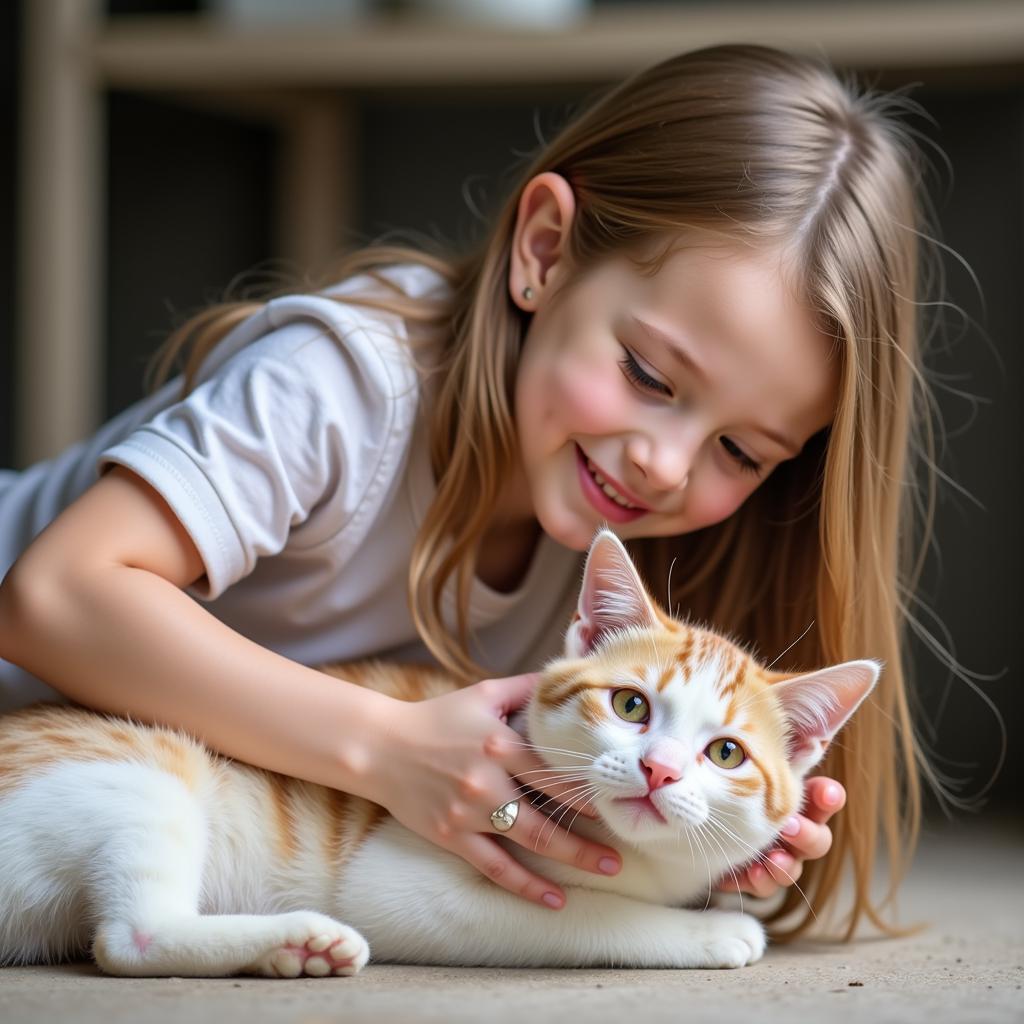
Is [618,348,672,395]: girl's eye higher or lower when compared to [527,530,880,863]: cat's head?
higher

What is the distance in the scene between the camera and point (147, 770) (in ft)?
3.48

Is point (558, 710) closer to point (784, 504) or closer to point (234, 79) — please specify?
point (784, 504)

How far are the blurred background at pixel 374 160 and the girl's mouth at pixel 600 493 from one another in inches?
37.3

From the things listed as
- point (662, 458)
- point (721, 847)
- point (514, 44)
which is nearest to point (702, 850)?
point (721, 847)

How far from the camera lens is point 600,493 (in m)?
1.31

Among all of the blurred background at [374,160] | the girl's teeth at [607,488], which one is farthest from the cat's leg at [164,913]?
the blurred background at [374,160]

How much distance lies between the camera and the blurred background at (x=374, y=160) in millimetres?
2158

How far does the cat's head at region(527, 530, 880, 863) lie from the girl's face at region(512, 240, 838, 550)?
0.55 ft

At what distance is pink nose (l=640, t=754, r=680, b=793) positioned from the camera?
97 cm

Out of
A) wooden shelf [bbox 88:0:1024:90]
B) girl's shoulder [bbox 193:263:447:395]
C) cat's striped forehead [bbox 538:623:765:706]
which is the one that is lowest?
cat's striped forehead [bbox 538:623:765:706]

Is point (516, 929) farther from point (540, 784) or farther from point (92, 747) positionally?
point (92, 747)

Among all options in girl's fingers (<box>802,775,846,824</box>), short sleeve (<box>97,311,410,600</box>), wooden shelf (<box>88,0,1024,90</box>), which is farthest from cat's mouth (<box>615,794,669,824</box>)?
wooden shelf (<box>88,0,1024,90</box>)

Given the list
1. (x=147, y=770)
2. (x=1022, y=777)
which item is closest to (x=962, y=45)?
(x=1022, y=777)

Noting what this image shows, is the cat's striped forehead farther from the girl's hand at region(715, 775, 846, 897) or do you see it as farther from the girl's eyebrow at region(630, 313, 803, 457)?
the girl's eyebrow at region(630, 313, 803, 457)
